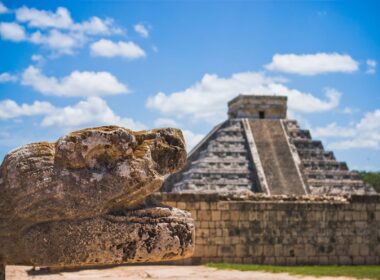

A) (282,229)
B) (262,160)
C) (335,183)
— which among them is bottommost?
(282,229)

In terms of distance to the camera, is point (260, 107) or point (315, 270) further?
Result: point (260, 107)

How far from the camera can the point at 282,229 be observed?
63.9 ft

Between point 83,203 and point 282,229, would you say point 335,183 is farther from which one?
point 83,203

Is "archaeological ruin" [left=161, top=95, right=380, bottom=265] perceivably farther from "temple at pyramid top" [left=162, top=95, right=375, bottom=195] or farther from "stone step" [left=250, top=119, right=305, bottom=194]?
"stone step" [left=250, top=119, right=305, bottom=194]

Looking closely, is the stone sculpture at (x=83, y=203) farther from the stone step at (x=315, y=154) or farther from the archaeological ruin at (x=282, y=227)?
the stone step at (x=315, y=154)

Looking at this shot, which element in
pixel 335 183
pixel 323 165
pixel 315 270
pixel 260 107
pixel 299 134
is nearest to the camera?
pixel 315 270

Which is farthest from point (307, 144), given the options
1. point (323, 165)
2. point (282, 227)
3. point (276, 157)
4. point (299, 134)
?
point (282, 227)

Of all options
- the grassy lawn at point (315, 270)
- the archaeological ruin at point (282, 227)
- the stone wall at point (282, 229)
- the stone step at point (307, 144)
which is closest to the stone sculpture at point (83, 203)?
the grassy lawn at point (315, 270)

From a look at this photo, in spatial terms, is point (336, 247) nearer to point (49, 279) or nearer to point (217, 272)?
point (217, 272)

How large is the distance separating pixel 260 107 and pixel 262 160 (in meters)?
5.28

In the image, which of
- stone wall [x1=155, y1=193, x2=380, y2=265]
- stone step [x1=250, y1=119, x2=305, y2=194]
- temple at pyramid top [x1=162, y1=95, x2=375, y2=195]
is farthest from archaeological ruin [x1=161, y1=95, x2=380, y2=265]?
stone step [x1=250, y1=119, x2=305, y2=194]

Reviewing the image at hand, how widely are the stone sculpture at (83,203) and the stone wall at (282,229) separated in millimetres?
13099

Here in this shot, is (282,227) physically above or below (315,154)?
below

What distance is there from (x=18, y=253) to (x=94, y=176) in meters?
0.82
